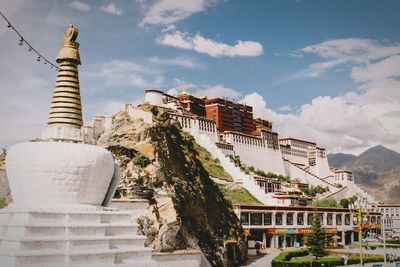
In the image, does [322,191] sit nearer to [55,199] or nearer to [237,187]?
[237,187]

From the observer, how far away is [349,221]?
55469 mm

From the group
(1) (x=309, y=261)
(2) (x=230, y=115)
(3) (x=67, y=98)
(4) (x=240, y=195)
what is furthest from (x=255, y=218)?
(2) (x=230, y=115)

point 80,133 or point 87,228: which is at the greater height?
point 80,133

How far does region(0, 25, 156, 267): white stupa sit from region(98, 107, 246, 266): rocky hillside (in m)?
10.6

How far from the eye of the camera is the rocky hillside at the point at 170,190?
26.8 meters

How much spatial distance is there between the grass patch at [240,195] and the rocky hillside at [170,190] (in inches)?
398

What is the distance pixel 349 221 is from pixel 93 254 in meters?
46.7

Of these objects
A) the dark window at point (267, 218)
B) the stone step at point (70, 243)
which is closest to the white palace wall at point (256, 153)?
the dark window at point (267, 218)

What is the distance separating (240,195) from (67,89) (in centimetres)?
3885

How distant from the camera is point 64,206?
1421 centimetres

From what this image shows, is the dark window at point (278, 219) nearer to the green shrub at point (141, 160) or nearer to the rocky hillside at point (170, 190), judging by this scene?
the rocky hillside at point (170, 190)

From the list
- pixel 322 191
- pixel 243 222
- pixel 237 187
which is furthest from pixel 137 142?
pixel 322 191

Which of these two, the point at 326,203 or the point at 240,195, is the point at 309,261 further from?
the point at 326,203

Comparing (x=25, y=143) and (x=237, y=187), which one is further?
(x=237, y=187)
